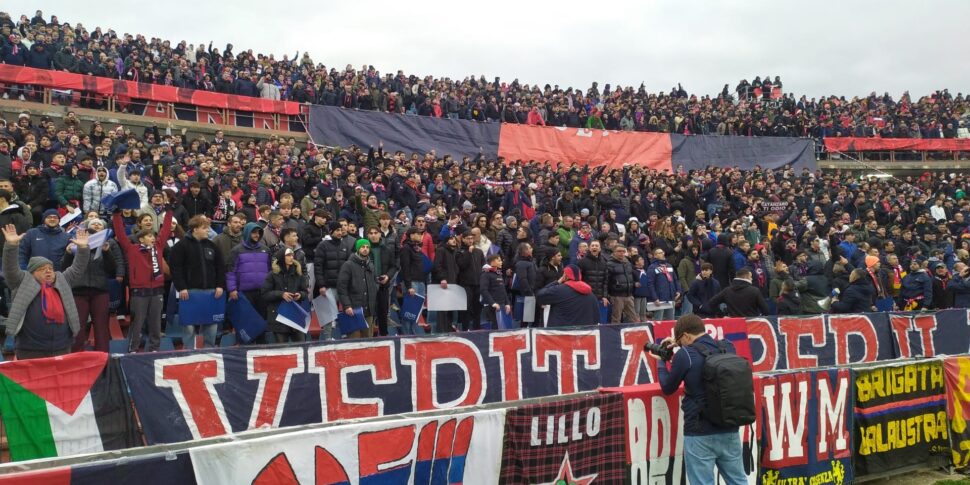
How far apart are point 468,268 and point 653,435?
234 inches

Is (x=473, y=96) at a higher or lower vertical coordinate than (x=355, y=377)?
higher

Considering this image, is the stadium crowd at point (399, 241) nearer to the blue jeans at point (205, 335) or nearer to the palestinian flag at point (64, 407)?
the blue jeans at point (205, 335)

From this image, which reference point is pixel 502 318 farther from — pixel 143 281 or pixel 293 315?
pixel 143 281

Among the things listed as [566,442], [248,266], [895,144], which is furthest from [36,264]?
[895,144]

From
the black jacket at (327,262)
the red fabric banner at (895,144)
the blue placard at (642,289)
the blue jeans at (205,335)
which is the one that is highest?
the red fabric banner at (895,144)

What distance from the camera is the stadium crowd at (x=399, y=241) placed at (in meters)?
9.30

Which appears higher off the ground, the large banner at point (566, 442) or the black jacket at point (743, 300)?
the black jacket at point (743, 300)

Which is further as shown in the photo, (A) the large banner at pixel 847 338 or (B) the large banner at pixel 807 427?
(A) the large banner at pixel 847 338

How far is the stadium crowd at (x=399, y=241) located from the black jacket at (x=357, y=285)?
0.02 metres

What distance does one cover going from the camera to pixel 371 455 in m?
4.84

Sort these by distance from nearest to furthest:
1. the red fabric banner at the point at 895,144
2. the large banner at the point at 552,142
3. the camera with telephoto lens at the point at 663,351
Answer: the camera with telephoto lens at the point at 663,351 → the large banner at the point at 552,142 → the red fabric banner at the point at 895,144

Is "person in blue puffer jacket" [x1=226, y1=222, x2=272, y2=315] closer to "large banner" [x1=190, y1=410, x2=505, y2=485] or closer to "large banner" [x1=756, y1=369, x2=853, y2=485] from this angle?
"large banner" [x1=190, y1=410, x2=505, y2=485]

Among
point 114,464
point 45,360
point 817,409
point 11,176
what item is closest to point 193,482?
point 114,464

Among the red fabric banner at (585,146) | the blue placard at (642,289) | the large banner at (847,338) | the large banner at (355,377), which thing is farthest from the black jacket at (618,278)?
the red fabric banner at (585,146)
